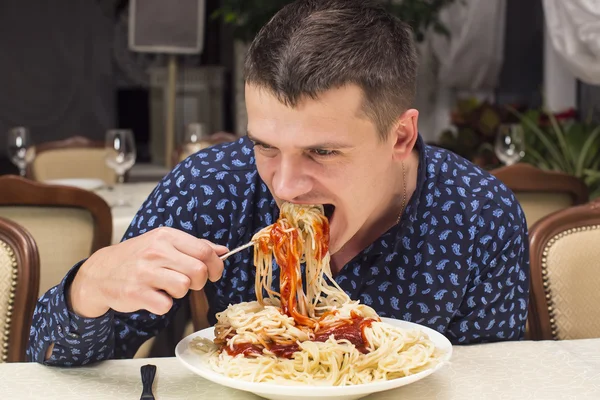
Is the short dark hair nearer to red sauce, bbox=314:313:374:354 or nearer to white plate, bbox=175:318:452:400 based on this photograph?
red sauce, bbox=314:313:374:354

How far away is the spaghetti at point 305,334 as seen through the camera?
127cm

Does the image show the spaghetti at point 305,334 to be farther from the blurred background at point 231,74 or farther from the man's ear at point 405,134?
the blurred background at point 231,74

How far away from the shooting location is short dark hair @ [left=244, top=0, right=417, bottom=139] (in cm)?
137

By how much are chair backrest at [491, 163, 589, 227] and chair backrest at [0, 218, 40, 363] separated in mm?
1738

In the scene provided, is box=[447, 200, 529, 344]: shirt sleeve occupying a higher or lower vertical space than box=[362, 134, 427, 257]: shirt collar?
lower

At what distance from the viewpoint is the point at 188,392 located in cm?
135

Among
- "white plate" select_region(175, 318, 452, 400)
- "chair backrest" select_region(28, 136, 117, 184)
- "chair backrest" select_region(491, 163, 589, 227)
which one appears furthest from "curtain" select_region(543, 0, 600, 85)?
"white plate" select_region(175, 318, 452, 400)

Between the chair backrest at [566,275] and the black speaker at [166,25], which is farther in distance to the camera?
the black speaker at [166,25]

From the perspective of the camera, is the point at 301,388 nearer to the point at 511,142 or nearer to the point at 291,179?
the point at 291,179

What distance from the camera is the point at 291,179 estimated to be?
1.37m

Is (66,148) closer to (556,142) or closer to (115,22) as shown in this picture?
(556,142)

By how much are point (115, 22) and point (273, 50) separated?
439 inches

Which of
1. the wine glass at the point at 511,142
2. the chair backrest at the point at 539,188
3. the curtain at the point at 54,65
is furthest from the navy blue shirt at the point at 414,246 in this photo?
the curtain at the point at 54,65

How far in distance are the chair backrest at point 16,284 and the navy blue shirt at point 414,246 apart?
29 cm
